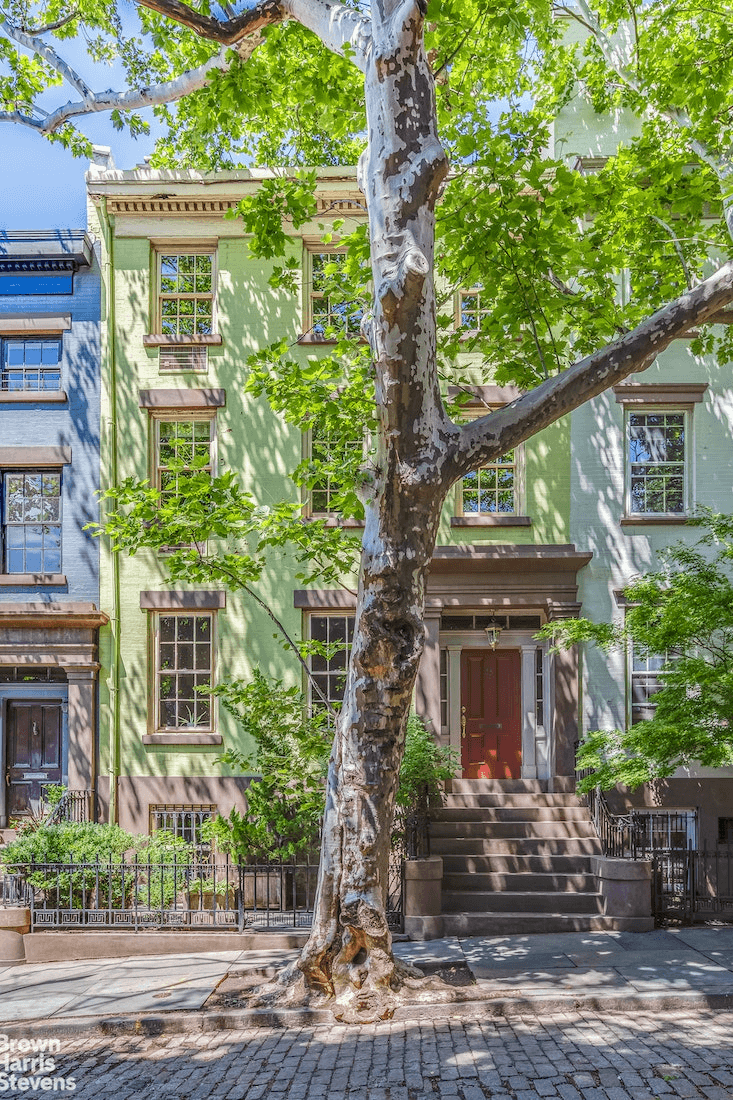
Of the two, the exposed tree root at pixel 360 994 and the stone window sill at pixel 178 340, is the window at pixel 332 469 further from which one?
the exposed tree root at pixel 360 994

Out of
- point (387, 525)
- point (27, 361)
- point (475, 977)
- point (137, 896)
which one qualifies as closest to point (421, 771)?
point (475, 977)

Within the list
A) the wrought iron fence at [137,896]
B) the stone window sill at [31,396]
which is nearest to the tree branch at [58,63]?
the stone window sill at [31,396]

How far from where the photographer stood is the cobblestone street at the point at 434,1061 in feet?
21.9

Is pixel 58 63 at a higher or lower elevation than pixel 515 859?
higher

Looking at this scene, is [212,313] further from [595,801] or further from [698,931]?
[698,931]

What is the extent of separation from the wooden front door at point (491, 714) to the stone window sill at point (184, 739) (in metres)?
4.38

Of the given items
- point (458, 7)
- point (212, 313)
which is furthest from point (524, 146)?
point (212, 313)

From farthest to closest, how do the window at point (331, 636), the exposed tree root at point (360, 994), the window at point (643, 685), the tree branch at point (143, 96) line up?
the window at point (331, 636)
the window at point (643, 685)
the tree branch at point (143, 96)
the exposed tree root at point (360, 994)

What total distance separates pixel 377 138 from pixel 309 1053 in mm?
7890

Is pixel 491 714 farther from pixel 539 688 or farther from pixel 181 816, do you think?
pixel 181 816

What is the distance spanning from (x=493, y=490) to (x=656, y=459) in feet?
9.37

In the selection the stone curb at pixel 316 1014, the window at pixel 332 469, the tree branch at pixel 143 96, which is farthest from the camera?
the window at pixel 332 469

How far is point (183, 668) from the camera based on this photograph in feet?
53.0

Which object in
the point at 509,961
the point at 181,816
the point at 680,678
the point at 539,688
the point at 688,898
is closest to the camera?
the point at 509,961
